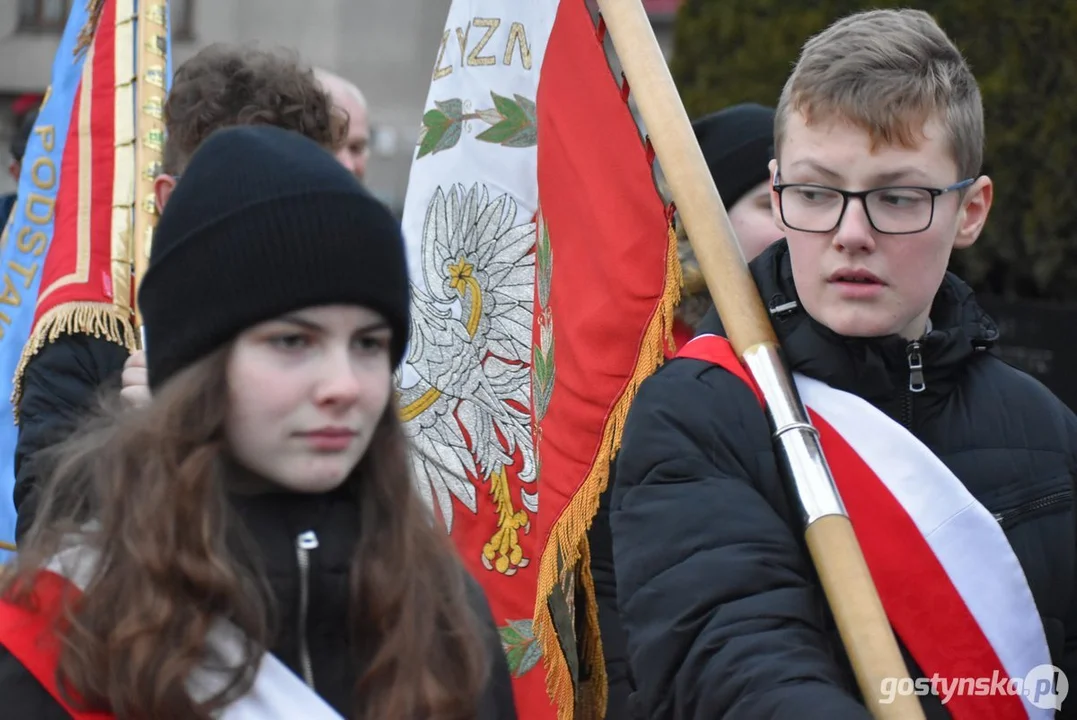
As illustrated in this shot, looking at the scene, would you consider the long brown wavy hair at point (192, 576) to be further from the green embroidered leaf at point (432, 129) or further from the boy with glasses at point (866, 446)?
the green embroidered leaf at point (432, 129)

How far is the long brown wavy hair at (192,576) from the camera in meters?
1.63

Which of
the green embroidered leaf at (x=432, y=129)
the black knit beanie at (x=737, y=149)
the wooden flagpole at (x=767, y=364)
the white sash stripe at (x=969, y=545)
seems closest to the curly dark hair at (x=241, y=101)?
the green embroidered leaf at (x=432, y=129)

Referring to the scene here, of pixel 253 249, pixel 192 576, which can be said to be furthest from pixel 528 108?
pixel 192 576

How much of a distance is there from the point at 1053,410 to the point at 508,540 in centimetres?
143

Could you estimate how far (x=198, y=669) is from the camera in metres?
1.66

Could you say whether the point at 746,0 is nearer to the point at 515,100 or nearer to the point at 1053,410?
the point at 515,100

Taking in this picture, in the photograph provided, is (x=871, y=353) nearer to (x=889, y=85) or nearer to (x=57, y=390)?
(x=889, y=85)

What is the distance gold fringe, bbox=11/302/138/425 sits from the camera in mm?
3281

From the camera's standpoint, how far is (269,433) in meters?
1.77

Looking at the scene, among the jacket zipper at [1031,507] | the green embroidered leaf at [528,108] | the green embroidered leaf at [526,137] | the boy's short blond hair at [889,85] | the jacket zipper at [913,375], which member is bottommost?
the jacket zipper at [1031,507]

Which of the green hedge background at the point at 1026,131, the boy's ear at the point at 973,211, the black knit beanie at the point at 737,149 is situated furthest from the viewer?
the green hedge background at the point at 1026,131

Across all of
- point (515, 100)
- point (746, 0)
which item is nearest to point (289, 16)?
point (746, 0)

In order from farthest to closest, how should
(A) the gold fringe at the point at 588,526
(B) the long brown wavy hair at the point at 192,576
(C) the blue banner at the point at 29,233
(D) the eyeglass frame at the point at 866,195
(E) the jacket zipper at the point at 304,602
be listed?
(C) the blue banner at the point at 29,233 → (A) the gold fringe at the point at 588,526 → (D) the eyeglass frame at the point at 866,195 → (E) the jacket zipper at the point at 304,602 → (B) the long brown wavy hair at the point at 192,576

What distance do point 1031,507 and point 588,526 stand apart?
3.19ft
